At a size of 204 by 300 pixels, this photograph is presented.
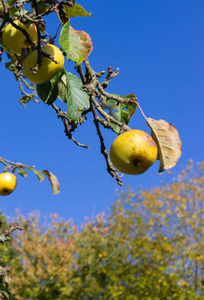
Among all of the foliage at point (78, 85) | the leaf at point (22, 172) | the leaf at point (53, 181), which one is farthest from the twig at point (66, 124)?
the leaf at point (22, 172)

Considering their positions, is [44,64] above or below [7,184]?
below

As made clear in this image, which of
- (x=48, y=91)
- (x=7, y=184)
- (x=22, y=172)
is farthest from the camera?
(x=22, y=172)

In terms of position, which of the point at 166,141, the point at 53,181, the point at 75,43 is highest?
the point at 53,181

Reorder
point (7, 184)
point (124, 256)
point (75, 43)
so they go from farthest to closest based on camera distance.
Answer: point (124, 256), point (7, 184), point (75, 43)

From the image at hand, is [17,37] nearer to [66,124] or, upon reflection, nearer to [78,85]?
[78,85]

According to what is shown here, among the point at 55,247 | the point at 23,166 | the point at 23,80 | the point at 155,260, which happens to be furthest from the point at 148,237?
the point at 23,166

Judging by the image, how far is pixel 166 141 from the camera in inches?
46.8

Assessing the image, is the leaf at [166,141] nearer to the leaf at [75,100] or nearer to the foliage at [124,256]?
the leaf at [75,100]

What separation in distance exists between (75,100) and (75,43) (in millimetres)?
303

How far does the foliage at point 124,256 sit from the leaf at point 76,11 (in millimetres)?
7204

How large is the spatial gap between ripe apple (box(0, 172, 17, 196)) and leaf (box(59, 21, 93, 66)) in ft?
4.70

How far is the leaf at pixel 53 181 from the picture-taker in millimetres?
2439

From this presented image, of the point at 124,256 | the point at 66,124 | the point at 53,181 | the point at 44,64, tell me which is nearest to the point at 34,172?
the point at 53,181

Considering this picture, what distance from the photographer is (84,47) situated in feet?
3.92
